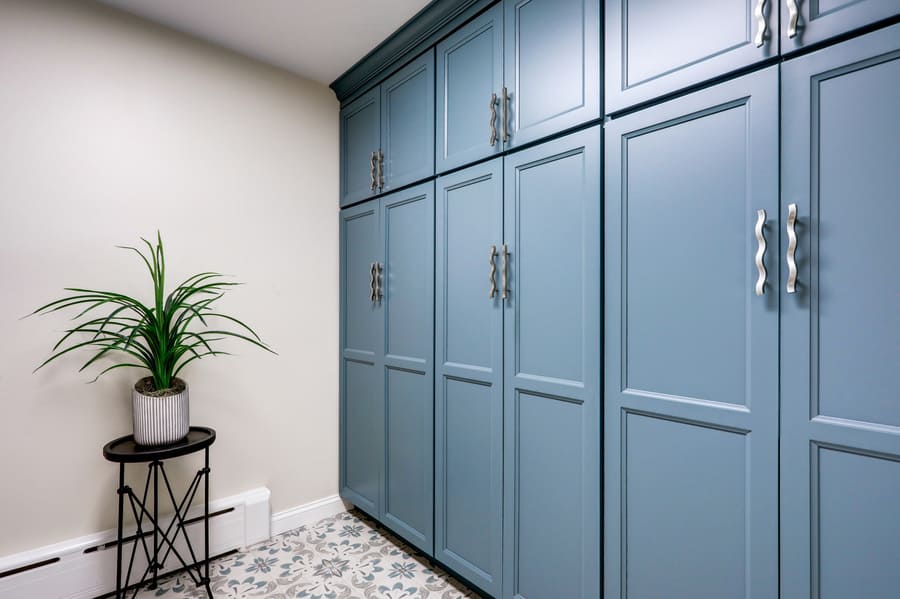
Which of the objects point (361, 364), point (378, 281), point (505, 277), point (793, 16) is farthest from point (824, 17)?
point (361, 364)

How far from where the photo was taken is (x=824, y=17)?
107 centimetres

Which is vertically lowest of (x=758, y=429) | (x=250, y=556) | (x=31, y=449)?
(x=250, y=556)

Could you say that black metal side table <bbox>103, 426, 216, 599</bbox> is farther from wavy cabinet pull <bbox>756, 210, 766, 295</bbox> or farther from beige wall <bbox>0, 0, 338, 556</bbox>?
wavy cabinet pull <bbox>756, 210, 766, 295</bbox>

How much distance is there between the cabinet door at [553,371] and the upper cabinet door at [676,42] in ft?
0.57

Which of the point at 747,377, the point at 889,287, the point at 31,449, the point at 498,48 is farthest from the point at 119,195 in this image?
the point at 889,287

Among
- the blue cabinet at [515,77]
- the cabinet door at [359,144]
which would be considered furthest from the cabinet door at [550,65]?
the cabinet door at [359,144]

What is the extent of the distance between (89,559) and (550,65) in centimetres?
264

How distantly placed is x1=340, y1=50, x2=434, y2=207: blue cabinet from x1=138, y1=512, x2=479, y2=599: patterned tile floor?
70.4 inches

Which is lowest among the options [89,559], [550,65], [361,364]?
[89,559]

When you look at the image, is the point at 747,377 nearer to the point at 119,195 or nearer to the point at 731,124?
the point at 731,124

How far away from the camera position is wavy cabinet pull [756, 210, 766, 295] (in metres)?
1.14

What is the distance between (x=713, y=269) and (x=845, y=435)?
0.46 meters

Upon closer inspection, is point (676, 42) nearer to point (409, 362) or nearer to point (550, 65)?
point (550, 65)

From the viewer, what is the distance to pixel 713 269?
1245 millimetres
